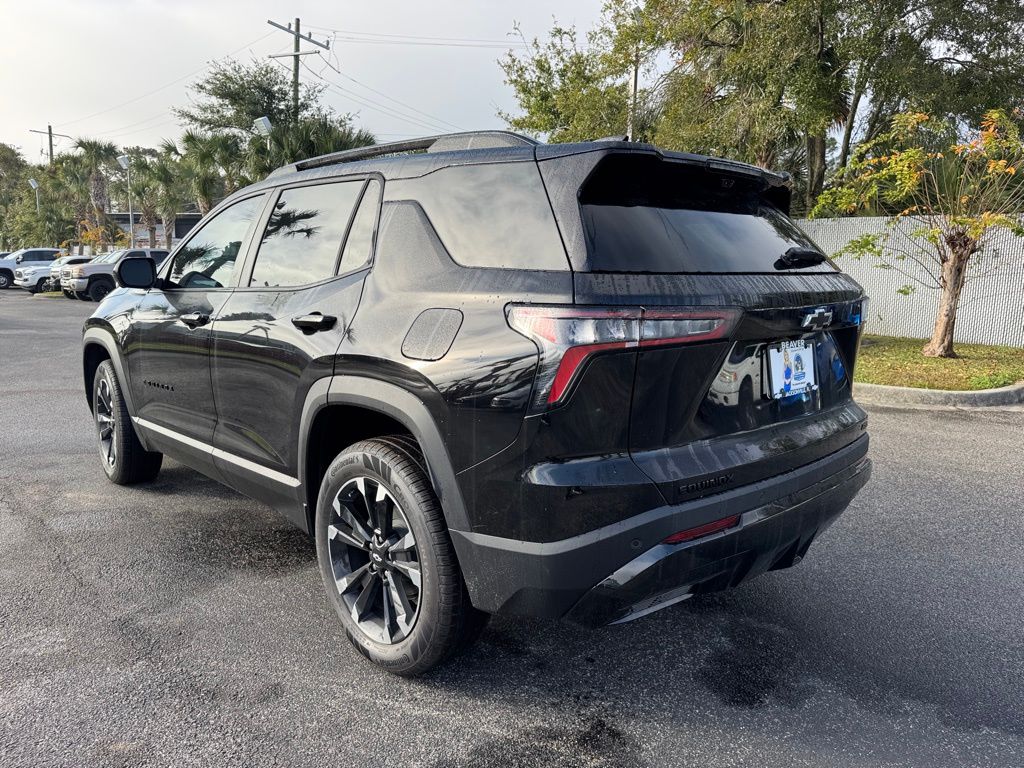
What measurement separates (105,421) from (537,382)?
3.80 m

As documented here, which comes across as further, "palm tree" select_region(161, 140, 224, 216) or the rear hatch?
"palm tree" select_region(161, 140, 224, 216)

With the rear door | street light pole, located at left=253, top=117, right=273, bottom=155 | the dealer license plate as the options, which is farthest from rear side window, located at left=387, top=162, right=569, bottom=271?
street light pole, located at left=253, top=117, right=273, bottom=155

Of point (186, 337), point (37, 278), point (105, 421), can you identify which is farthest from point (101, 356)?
point (37, 278)

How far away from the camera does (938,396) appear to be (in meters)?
7.80

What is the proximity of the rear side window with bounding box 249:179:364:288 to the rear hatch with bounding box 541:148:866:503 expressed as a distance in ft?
3.34

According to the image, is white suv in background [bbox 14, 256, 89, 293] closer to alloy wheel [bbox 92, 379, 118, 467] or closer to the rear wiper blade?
alloy wheel [bbox 92, 379, 118, 467]

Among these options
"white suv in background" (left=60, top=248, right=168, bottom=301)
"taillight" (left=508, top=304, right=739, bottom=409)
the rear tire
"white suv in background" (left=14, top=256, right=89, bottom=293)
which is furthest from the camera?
"white suv in background" (left=14, top=256, right=89, bottom=293)

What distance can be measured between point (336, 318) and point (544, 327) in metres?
0.96

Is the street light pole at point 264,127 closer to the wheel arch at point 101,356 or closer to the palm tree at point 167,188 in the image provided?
the palm tree at point 167,188

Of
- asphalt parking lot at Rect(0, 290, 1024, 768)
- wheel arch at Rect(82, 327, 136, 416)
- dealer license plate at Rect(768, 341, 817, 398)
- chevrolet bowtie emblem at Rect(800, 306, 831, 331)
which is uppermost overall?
chevrolet bowtie emblem at Rect(800, 306, 831, 331)

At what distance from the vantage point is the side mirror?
3.90 metres

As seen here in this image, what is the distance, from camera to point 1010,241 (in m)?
11.3

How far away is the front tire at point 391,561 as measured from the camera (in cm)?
243

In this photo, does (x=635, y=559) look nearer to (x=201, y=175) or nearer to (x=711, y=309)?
(x=711, y=309)
